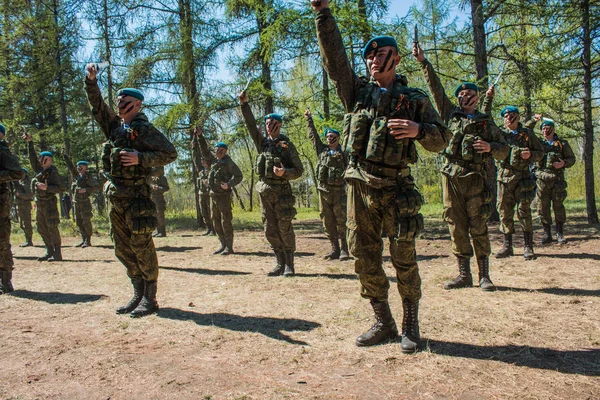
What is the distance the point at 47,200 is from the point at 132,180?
19.5 ft

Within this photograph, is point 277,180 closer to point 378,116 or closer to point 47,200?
point 378,116

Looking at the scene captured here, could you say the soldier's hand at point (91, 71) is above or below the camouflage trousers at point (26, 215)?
above

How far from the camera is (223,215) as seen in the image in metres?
9.66

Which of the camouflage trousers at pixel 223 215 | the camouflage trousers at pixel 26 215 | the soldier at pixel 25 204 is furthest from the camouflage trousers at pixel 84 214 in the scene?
the camouflage trousers at pixel 223 215

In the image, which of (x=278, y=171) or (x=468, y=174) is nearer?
(x=468, y=174)

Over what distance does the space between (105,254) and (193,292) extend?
17.8 feet

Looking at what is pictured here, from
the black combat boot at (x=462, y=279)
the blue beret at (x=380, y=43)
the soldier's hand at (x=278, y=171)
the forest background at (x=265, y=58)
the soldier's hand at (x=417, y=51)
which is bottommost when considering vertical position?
the black combat boot at (x=462, y=279)

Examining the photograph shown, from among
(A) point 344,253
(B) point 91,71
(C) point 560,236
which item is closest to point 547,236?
(C) point 560,236

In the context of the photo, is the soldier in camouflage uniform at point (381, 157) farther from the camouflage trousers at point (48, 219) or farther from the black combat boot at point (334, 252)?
the camouflage trousers at point (48, 219)

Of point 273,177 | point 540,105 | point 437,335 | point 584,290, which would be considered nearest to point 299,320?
point 437,335

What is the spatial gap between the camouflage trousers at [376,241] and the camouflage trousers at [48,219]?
812 centimetres

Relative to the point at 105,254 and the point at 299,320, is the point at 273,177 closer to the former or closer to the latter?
the point at 299,320

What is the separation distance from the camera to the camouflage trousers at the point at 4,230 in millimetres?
6324

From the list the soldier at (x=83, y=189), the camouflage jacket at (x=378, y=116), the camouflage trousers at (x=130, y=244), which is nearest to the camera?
the camouflage jacket at (x=378, y=116)
